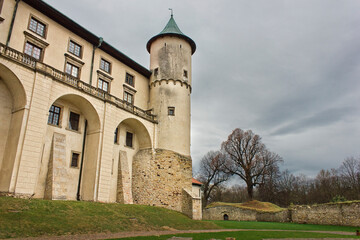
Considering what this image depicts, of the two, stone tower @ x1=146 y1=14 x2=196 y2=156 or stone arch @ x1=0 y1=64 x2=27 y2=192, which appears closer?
stone arch @ x1=0 y1=64 x2=27 y2=192

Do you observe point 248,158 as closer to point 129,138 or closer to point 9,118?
point 129,138

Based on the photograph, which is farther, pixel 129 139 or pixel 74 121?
pixel 129 139

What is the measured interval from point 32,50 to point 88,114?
6517mm

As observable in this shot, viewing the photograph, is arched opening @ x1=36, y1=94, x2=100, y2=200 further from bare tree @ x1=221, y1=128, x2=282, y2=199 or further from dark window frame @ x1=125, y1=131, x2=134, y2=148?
bare tree @ x1=221, y1=128, x2=282, y2=199

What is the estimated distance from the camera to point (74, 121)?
2184 centimetres

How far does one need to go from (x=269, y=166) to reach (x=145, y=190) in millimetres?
31143

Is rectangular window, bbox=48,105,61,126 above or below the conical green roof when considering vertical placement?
below

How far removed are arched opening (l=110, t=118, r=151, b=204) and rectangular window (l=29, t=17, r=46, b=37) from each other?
33.8 feet

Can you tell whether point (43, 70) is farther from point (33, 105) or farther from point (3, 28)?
point (3, 28)

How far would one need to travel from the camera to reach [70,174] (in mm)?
20594

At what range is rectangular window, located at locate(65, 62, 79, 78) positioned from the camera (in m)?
22.0

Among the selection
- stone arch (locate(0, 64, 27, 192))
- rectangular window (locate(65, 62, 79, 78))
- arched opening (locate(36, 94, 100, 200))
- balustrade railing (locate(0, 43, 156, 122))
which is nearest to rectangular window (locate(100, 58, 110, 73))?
rectangular window (locate(65, 62, 79, 78))

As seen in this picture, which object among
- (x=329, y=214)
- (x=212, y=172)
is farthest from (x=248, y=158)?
(x=329, y=214)

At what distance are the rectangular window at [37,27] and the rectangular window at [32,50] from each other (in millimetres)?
1263
